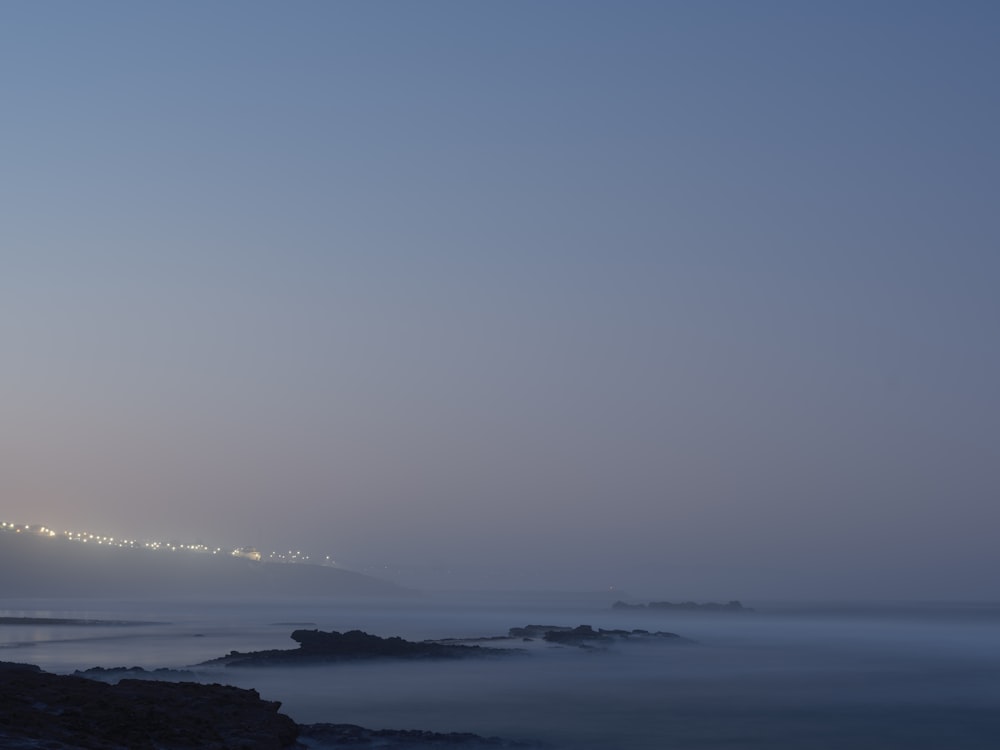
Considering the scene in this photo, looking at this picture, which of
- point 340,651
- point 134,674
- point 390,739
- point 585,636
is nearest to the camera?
point 390,739

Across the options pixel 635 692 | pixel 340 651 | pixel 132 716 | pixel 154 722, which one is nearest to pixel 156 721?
pixel 154 722

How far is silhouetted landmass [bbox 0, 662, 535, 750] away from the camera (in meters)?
22.0

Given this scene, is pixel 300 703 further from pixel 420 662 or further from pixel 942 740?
pixel 942 740

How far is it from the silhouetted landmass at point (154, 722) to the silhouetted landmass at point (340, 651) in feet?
78.6

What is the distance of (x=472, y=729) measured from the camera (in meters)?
35.9

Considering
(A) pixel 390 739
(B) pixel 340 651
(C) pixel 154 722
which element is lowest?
(A) pixel 390 739

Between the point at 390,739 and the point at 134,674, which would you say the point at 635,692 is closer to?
the point at 390,739

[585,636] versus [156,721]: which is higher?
[585,636]

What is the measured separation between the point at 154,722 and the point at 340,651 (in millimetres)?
33396

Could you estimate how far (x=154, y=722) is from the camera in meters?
24.4

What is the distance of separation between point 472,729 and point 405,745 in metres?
7.89

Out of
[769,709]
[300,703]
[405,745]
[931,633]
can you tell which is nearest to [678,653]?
[769,709]

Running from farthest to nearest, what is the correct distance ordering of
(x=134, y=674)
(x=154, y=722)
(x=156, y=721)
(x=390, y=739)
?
(x=134, y=674) → (x=390, y=739) → (x=156, y=721) → (x=154, y=722)

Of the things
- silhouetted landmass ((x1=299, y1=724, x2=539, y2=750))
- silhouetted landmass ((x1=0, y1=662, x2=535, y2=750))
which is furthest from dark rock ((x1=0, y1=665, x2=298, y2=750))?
silhouetted landmass ((x1=299, y1=724, x2=539, y2=750))
